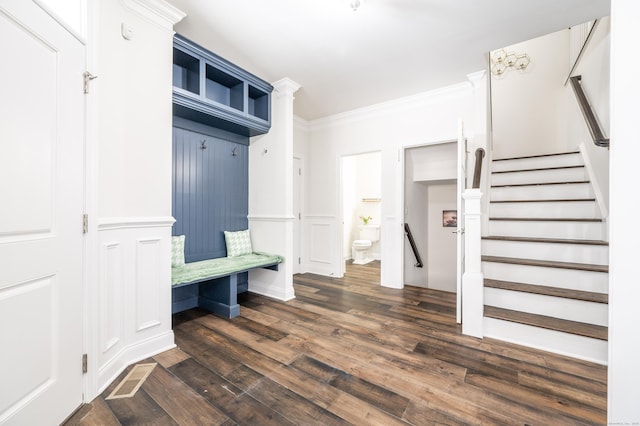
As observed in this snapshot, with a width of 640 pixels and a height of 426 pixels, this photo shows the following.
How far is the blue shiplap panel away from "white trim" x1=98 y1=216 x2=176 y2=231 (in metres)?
0.81

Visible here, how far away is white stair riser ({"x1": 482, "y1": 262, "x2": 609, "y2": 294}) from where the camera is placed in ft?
7.16

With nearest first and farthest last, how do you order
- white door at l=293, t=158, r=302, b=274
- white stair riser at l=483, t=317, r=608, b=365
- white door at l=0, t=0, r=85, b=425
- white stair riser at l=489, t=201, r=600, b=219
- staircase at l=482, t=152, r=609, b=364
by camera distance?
white door at l=0, t=0, r=85, b=425
white stair riser at l=483, t=317, r=608, b=365
staircase at l=482, t=152, r=609, b=364
white stair riser at l=489, t=201, r=600, b=219
white door at l=293, t=158, r=302, b=274

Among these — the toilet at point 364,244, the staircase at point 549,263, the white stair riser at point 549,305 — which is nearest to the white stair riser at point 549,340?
the staircase at point 549,263

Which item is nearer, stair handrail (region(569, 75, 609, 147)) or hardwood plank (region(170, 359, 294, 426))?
hardwood plank (region(170, 359, 294, 426))

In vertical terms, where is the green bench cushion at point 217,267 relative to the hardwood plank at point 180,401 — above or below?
above

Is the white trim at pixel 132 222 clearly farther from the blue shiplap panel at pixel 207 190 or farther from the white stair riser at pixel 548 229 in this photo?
the white stair riser at pixel 548 229

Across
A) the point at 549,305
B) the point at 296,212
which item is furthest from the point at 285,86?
the point at 549,305

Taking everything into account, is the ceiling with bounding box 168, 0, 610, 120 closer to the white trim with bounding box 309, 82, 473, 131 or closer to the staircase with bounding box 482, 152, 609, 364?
the white trim with bounding box 309, 82, 473, 131

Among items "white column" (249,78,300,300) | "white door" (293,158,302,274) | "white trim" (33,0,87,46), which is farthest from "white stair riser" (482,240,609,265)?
"white trim" (33,0,87,46)

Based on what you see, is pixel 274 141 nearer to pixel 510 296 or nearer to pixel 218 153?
pixel 218 153

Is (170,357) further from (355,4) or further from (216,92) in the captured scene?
(355,4)

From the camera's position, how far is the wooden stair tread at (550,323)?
1920mm

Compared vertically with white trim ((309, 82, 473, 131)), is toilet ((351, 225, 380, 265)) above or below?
below

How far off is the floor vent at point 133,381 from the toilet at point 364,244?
4.22 meters
